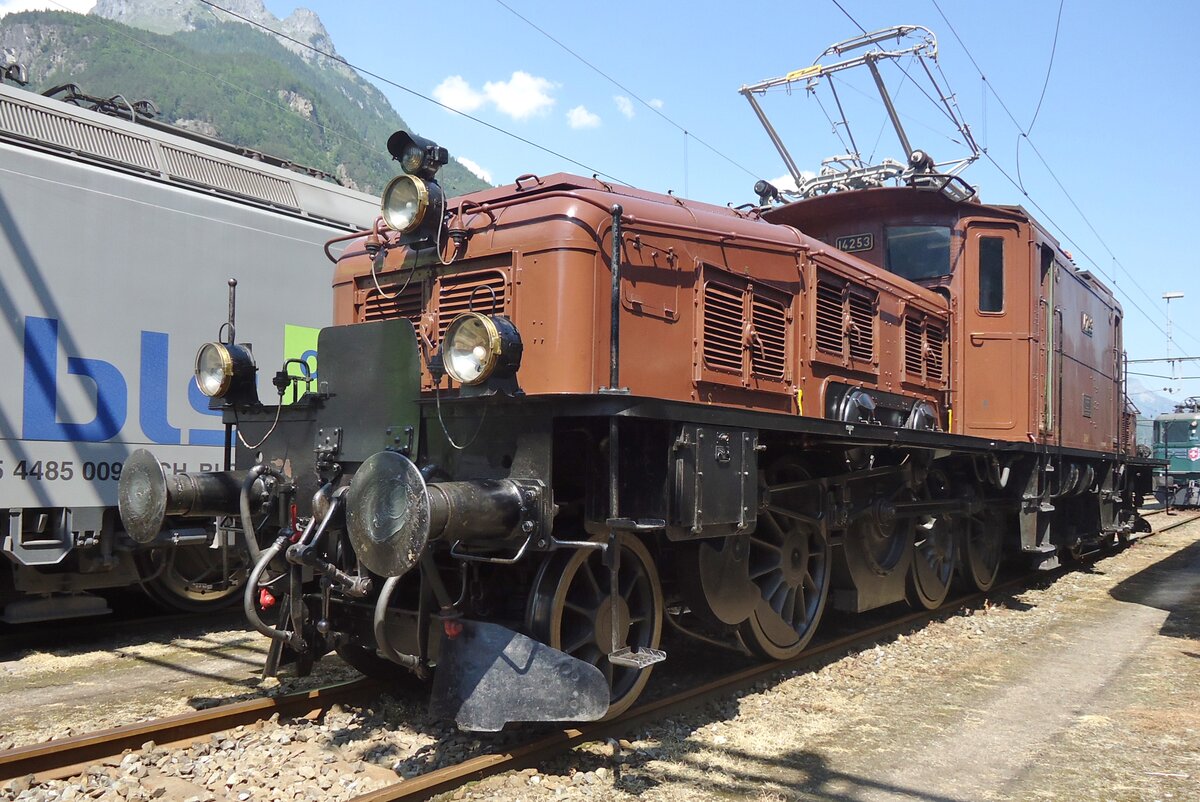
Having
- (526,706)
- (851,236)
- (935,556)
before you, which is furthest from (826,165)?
(526,706)

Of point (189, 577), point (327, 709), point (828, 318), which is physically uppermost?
point (828, 318)

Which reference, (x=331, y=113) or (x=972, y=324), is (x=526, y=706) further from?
(x=331, y=113)

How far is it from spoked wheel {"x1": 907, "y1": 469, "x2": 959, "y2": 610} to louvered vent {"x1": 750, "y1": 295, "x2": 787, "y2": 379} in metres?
2.59

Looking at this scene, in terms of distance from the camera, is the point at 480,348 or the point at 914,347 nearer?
the point at 480,348

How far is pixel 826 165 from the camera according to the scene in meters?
10.5

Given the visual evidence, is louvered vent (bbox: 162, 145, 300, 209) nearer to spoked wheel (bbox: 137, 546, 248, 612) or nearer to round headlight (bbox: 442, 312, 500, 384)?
spoked wheel (bbox: 137, 546, 248, 612)

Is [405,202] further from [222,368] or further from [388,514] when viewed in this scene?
[388,514]

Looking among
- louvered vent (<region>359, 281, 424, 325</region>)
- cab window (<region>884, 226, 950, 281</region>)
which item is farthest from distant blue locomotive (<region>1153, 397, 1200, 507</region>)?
louvered vent (<region>359, 281, 424, 325</region>)

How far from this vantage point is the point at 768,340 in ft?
18.5

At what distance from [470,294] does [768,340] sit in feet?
6.55

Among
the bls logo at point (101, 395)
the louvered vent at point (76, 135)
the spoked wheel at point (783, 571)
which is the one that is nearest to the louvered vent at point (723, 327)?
the spoked wheel at point (783, 571)

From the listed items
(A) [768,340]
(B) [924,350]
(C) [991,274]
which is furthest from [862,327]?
(C) [991,274]

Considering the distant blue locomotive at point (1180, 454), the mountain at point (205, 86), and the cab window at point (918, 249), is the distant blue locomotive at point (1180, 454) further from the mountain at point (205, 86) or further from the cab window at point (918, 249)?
the mountain at point (205, 86)

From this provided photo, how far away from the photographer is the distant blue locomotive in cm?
2770
